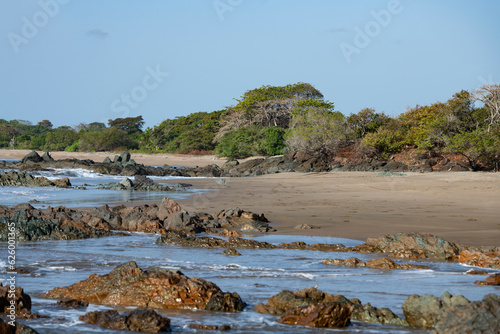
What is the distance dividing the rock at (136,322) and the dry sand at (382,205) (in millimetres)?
6096

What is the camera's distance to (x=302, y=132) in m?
41.7

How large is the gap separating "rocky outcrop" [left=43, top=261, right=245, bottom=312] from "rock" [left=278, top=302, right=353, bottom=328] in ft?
2.63

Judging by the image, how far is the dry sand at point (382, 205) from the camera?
10.9 metres

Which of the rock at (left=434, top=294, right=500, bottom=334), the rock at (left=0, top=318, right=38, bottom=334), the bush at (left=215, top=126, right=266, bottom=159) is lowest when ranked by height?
the rock at (left=0, top=318, right=38, bottom=334)

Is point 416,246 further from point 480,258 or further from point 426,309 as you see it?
point 426,309

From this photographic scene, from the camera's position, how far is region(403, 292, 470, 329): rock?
16.2 ft

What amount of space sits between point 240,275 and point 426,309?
2846 millimetres

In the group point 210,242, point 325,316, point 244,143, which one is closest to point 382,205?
point 210,242

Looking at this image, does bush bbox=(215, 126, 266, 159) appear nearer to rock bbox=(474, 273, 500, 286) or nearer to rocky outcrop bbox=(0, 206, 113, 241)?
rocky outcrop bbox=(0, 206, 113, 241)

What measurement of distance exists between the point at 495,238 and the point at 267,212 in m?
6.05

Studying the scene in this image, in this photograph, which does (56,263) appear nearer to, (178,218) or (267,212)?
(178,218)

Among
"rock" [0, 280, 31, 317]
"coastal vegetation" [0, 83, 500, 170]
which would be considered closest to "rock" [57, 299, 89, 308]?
"rock" [0, 280, 31, 317]

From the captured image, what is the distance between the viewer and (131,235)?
1111 cm

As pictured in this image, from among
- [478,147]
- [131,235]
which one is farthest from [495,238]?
[478,147]
